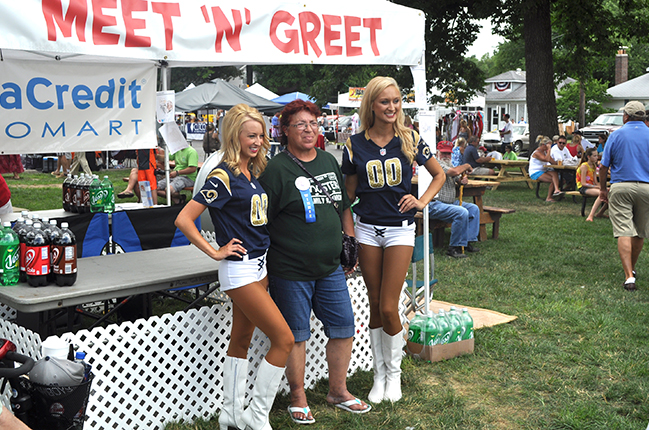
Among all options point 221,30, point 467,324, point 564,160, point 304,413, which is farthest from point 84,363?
point 564,160

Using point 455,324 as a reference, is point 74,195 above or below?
above

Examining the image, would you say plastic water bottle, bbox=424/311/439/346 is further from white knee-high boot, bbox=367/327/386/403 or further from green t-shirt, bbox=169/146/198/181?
green t-shirt, bbox=169/146/198/181

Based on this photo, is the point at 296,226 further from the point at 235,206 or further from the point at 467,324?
the point at 467,324

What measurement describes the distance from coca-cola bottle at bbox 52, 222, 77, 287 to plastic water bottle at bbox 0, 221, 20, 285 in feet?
0.77

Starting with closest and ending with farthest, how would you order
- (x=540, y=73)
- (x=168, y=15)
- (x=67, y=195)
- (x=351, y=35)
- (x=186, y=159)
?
(x=168, y=15) → (x=351, y=35) → (x=67, y=195) → (x=186, y=159) → (x=540, y=73)

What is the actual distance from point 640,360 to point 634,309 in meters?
1.48

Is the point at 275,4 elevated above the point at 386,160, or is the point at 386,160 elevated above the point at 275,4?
the point at 275,4

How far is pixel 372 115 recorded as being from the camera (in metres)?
4.04

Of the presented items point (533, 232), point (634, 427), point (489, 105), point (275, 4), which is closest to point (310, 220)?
point (275, 4)

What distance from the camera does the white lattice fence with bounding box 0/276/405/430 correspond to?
361cm

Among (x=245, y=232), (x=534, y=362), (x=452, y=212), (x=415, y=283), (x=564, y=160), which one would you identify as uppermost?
(x=564, y=160)

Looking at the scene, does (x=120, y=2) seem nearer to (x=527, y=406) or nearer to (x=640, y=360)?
(x=527, y=406)

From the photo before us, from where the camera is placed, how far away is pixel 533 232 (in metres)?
10.6

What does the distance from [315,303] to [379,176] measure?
34.3 inches
